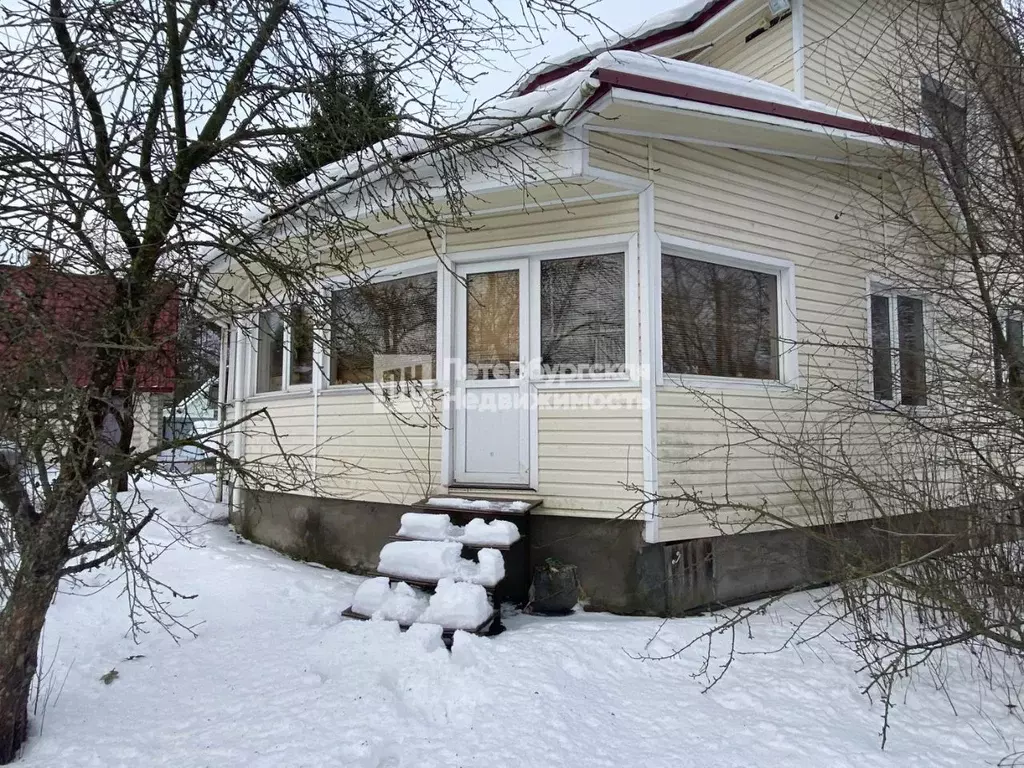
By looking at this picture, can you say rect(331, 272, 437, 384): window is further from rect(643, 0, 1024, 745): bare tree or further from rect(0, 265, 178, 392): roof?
rect(643, 0, 1024, 745): bare tree

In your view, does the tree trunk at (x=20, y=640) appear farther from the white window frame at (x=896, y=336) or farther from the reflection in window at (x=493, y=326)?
the white window frame at (x=896, y=336)

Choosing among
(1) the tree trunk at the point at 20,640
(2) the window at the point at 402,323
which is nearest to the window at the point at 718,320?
(2) the window at the point at 402,323

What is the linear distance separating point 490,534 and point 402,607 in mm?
775

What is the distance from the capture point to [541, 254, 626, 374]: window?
199 inches

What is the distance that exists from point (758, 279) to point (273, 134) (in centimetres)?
421

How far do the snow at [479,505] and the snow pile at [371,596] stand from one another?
82cm

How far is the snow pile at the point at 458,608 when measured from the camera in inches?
152

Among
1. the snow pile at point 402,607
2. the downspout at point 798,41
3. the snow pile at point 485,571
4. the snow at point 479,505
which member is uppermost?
the downspout at point 798,41

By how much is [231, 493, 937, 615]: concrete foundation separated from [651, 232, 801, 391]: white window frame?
1221mm

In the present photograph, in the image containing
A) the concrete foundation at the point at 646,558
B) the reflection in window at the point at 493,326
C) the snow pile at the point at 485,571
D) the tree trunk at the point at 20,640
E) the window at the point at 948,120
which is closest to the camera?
the tree trunk at the point at 20,640

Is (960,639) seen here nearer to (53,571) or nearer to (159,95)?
(53,571)

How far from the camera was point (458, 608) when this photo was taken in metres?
3.90

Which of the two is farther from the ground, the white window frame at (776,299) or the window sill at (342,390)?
the white window frame at (776,299)

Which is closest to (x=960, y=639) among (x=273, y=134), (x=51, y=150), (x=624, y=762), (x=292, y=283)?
(x=624, y=762)
